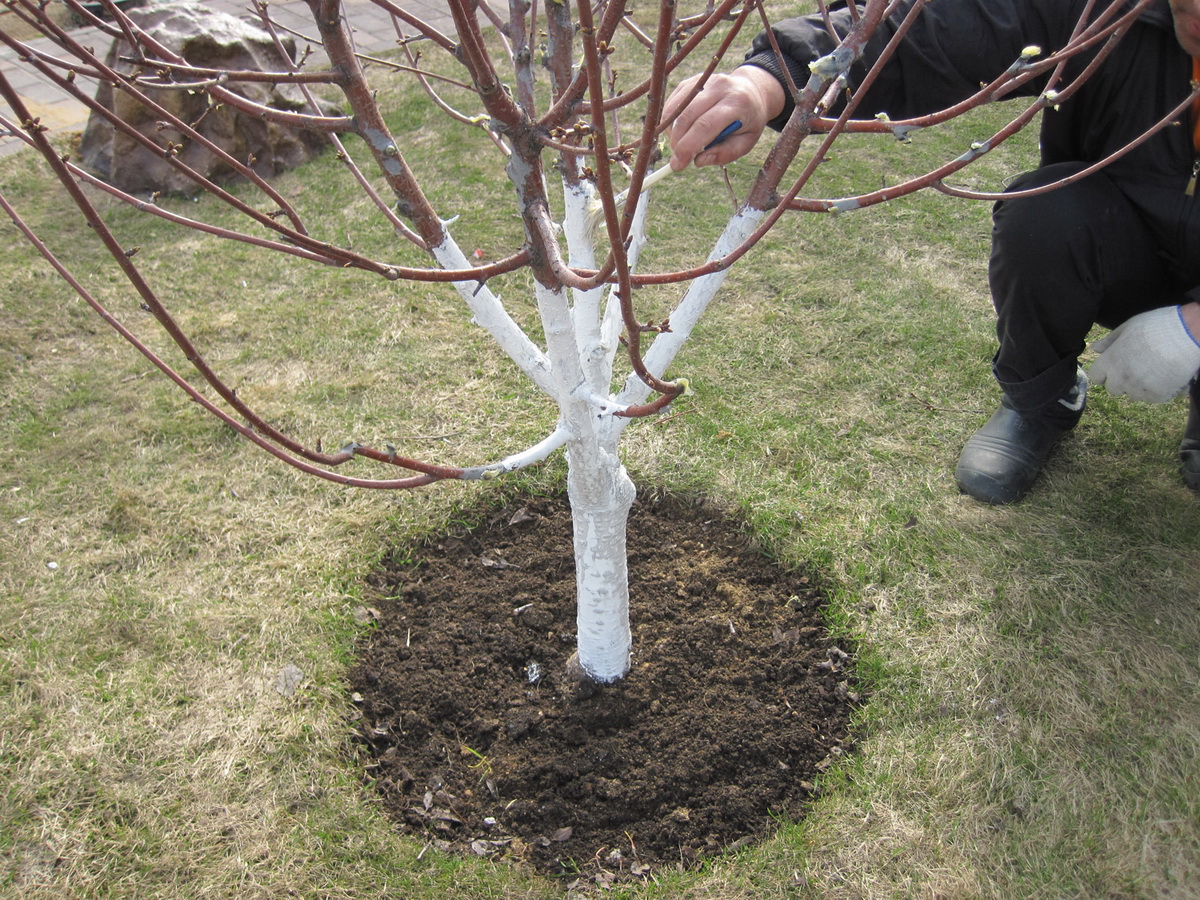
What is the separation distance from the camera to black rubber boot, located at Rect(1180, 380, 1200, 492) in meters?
2.59

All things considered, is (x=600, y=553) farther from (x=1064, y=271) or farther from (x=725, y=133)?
(x=1064, y=271)

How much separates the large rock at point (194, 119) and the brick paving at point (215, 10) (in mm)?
290

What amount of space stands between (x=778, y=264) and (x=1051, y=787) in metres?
2.44

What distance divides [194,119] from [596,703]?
3.95 metres

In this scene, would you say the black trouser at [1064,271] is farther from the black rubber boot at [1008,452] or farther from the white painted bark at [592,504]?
the white painted bark at [592,504]

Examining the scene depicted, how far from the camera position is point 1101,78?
2.25 meters

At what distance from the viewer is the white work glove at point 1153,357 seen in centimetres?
221

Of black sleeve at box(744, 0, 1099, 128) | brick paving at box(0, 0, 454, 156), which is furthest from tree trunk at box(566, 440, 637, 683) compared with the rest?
brick paving at box(0, 0, 454, 156)

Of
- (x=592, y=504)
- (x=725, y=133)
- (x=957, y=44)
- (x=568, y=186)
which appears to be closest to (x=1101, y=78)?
(x=957, y=44)

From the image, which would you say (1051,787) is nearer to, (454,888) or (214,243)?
(454,888)

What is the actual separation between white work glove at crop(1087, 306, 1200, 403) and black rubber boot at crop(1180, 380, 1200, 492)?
37 centimetres

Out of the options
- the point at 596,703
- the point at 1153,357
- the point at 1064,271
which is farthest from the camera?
the point at 1064,271

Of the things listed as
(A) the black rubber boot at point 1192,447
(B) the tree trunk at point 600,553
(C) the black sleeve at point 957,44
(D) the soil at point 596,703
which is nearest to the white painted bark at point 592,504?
(B) the tree trunk at point 600,553

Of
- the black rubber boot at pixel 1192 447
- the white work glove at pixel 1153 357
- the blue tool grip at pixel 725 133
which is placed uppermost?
the blue tool grip at pixel 725 133
